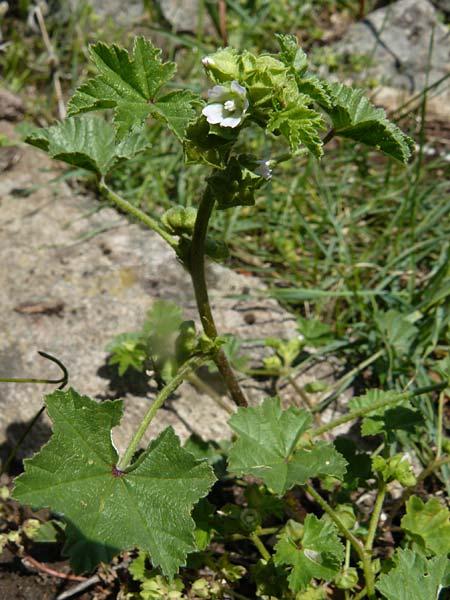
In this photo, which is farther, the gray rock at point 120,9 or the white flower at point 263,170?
the gray rock at point 120,9

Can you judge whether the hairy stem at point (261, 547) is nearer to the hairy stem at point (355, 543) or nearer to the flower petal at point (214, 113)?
→ the hairy stem at point (355, 543)

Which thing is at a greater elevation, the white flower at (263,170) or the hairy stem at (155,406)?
the white flower at (263,170)

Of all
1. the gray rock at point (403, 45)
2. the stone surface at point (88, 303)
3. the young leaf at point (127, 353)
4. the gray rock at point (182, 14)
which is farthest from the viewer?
the gray rock at point (182, 14)

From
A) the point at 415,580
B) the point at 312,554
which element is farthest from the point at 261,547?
the point at 415,580

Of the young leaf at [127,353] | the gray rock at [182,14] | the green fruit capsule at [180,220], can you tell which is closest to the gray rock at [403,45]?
the gray rock at [182,14]

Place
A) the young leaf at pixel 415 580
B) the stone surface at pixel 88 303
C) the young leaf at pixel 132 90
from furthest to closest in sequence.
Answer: the stone surface at pixel 88 303 < the young leaf at pixel 415 580 < the young leaf at pixel 132 90

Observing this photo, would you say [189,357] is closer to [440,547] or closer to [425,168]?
[440,547]

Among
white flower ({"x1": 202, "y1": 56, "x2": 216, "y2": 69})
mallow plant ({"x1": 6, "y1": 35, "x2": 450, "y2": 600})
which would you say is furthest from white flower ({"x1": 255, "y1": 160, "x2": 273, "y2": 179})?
white flower ({"x1": 202, "y1": 56, "x2": 216, "y2": 69})


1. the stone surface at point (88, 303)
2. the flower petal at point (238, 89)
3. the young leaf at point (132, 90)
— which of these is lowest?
the stone surface at point (88, 303)
